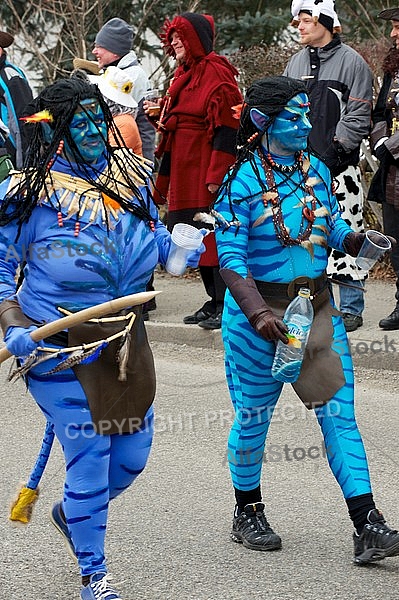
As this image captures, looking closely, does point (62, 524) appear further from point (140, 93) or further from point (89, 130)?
point (140, 93)

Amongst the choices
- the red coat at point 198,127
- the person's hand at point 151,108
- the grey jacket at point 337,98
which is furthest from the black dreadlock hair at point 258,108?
the person's hand at point 151,108

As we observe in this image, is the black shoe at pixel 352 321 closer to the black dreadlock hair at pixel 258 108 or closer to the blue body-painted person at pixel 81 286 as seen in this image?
the black dreadlock hair at pixel 258 108

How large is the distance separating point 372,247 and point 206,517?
55.7 inches

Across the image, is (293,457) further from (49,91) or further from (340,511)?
(49,91)

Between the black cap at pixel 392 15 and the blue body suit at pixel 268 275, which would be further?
the black cap at pixel 392 15

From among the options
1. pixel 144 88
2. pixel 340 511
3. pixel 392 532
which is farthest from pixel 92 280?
pixel 144 88

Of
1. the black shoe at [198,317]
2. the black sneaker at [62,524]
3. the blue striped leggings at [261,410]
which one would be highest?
the blue striped leggings at [261,410]

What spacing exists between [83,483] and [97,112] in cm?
125

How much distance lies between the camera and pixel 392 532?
4461 millimetres

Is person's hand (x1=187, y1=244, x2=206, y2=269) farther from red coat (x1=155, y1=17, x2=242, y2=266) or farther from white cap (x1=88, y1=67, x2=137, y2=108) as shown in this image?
white cap (x1=88, y1=67, x2=137, y2=108)

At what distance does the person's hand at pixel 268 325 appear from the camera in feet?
14.3

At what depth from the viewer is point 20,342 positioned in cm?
379

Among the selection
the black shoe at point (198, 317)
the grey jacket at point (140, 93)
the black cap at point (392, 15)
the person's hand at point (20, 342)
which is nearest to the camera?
the person's hand at point (20, 342)

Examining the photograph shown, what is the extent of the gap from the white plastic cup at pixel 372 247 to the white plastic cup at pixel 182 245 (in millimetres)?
779
